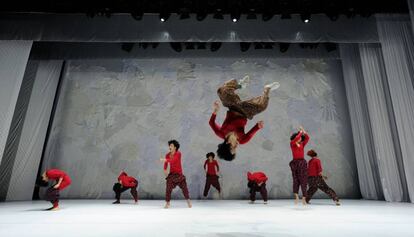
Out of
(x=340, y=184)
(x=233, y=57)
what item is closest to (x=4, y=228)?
(x=233, y=57)

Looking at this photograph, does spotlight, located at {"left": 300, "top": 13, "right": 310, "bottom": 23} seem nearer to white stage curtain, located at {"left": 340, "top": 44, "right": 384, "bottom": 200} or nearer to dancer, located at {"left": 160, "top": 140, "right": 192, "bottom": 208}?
white stage curtain, located at {"left": 340, "top": 44, "right": 384, "bottom": 200}

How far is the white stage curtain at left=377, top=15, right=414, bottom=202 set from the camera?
5398 mm

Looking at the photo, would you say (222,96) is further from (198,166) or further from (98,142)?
(98,142)

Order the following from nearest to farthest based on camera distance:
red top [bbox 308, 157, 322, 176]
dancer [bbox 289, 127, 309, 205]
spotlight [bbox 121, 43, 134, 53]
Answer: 1. dancer [bbox 289, 127, 309, 205]
2. red top [bbox 308, 157, 322, 176]
3. spotlight [bbox 121, 43, 134, 53]

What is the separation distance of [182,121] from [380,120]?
194 inches

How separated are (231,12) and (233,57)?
5.67 ft

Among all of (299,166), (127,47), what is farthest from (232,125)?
(127,47)

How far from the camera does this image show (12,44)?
5.80m

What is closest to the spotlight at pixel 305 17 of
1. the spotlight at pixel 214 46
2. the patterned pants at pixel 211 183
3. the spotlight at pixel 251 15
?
the spotlight at pixel 251 15

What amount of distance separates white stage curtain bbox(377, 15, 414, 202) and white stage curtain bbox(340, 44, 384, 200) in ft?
4.23

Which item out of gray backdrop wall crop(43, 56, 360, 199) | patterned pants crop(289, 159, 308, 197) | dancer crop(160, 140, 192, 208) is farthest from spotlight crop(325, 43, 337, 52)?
dancer crop(160, 140, 192, 208)

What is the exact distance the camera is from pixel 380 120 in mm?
6336

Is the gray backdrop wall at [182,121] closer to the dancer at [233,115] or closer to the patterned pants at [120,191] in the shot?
the patterned pants at [120,191]

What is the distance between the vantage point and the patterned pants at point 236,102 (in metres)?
3.65
